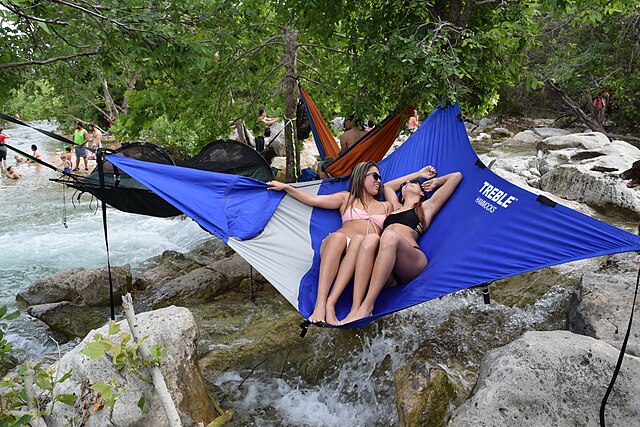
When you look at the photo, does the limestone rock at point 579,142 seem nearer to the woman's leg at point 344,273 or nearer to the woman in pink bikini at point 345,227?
the woman in pink bikini at point 345,227

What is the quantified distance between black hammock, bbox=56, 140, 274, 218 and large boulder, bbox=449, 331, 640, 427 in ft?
6.46

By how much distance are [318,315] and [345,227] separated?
0.61 meters

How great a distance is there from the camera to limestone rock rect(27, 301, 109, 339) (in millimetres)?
3348

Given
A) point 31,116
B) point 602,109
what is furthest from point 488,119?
point 31,116

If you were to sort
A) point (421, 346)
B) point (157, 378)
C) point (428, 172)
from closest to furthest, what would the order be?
1. point (157, 378)
2. point (421, 346)
3. point (428, 172)

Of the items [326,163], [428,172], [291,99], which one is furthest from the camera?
[291,99]

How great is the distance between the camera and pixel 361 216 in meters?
2.75

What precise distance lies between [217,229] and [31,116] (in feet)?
72.3

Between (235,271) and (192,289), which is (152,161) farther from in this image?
(235,271)

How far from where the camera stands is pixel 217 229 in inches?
99.0

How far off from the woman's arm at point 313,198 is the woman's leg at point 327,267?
0.41 meters

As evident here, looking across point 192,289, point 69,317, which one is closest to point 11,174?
point 69,317

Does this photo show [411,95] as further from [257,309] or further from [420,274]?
[257,309]

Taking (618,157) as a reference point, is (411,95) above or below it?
above
